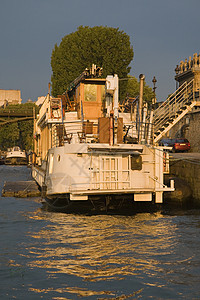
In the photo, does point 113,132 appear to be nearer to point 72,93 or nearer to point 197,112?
point 72,93

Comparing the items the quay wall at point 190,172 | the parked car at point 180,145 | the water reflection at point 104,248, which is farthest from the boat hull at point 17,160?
the water reflection at point 104,248

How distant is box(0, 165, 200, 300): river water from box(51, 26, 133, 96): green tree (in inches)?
1410

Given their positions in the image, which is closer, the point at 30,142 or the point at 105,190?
the point at 105,190

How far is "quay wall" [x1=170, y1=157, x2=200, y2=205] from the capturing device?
20.5 metres

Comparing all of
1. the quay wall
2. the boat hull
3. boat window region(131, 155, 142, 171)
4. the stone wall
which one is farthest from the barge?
the boat hull

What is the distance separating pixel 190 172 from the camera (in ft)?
70.4

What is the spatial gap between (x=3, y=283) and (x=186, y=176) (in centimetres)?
1456

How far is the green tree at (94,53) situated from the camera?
167 feet

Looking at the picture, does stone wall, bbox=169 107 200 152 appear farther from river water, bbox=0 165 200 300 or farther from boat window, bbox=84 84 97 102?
river water, bbox=0 165 200 300

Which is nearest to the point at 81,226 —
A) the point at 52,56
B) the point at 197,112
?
the point at 197,112

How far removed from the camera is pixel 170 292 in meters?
8.58

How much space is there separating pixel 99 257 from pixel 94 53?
139ft

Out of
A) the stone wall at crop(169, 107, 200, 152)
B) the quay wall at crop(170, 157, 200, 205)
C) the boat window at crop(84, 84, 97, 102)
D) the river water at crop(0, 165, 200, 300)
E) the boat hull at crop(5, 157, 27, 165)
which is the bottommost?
the boat hull at crop(5, 157, 27, 165)

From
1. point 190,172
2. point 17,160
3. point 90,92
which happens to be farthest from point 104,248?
point 17,160
